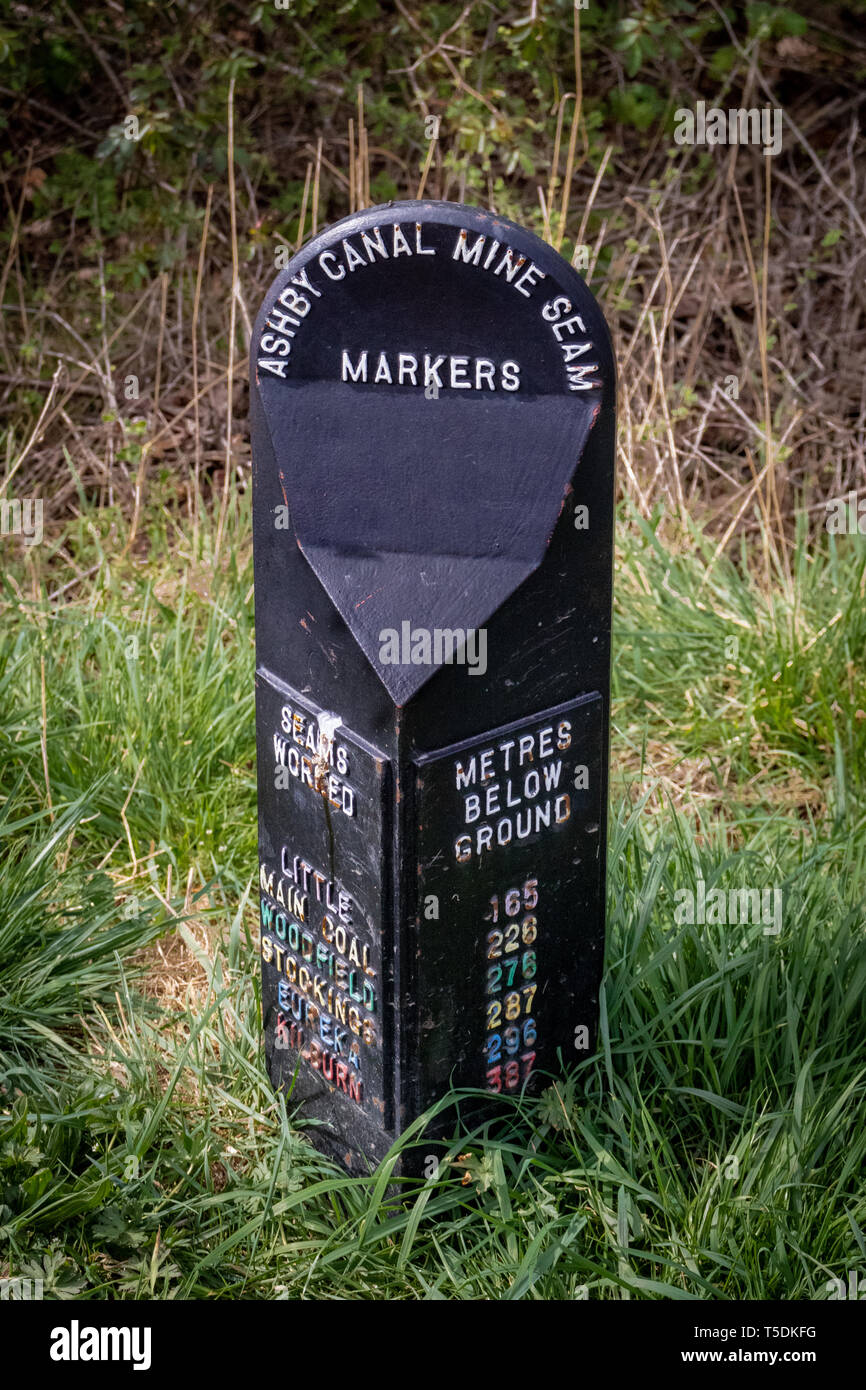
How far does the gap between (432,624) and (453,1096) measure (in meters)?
0.82

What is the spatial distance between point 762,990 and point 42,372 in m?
4.18

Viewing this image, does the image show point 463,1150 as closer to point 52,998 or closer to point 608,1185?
point 608,1185

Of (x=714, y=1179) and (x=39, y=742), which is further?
(x=39, y=742)

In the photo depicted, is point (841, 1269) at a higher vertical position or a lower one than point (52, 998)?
lower

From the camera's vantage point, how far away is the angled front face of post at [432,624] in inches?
82.9

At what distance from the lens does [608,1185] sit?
7.73ft

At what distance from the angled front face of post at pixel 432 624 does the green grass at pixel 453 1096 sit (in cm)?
21

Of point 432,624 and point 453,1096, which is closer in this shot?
point 432,624

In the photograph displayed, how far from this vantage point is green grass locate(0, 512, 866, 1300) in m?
2.26

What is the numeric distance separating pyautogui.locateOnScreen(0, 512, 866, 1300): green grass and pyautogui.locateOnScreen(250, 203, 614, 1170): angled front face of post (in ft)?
0.70

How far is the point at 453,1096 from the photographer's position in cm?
234

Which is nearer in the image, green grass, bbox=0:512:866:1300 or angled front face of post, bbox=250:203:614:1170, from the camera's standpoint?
angled front face of post, bbox=250:203:614:1170
